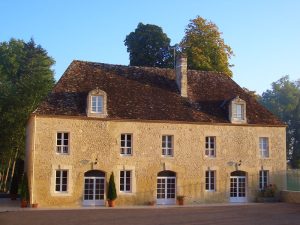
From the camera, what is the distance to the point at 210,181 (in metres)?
28.8

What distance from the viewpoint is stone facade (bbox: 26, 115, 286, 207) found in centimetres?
2572

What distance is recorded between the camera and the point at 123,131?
89.0 ft

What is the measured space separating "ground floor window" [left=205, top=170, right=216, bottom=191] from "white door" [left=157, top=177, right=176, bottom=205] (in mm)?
2288

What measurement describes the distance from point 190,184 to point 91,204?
6.43 metres

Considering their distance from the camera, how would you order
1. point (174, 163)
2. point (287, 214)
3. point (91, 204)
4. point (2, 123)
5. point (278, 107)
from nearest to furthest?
point (287, 214), point (91, 204), point (174, 163), point (2, 123), point (278, 107)

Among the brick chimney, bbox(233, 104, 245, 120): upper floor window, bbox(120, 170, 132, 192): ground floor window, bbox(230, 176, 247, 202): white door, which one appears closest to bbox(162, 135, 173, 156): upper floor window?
bbox(120, 170, 132, 192): ground floor window

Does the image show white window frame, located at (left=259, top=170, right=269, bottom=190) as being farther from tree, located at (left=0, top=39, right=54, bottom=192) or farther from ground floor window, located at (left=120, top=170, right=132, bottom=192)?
tree, located at (left=0, top=39, right=54, bottom=192)

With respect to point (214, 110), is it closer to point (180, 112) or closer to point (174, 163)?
point (180, 112)

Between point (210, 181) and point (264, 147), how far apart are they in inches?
186

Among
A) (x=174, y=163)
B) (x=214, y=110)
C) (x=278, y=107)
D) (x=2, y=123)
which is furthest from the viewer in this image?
(x=278, y=107)

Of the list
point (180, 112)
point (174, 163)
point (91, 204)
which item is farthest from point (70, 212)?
point (180, 112)

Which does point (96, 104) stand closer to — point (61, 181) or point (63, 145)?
point (63, 145)

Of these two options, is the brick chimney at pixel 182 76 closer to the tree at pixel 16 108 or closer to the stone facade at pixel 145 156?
the stone facade at pixel 145 156

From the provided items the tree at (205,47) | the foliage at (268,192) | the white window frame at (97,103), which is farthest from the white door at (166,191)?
the tree at (205,47)
